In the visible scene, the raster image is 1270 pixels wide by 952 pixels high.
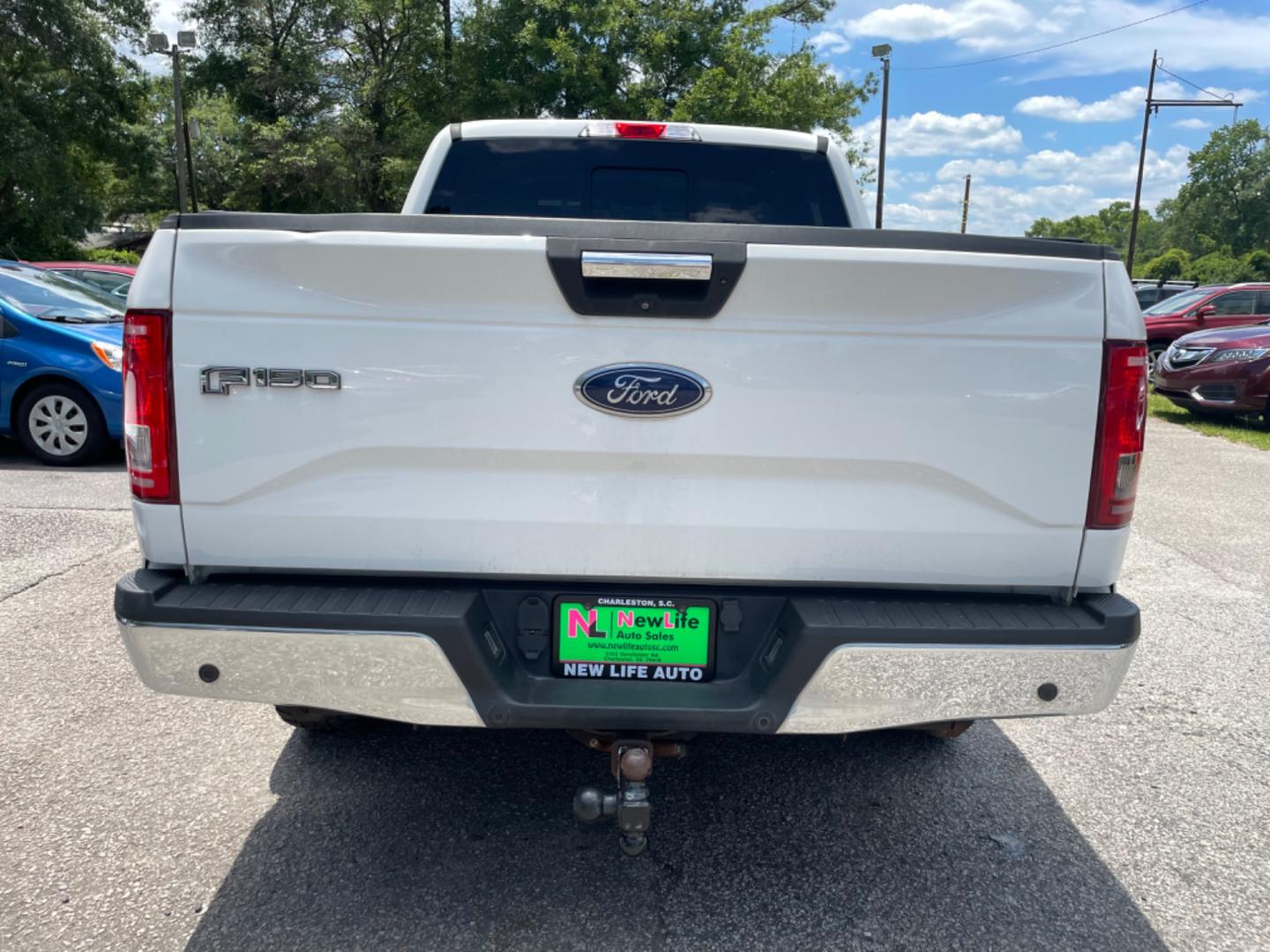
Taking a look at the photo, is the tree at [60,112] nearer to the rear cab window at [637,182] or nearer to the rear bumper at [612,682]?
the rear cab window at [637,182]

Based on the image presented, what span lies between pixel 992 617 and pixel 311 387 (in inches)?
66.1

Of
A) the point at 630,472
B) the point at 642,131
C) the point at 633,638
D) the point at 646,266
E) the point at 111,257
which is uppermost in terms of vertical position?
the point at 642,131

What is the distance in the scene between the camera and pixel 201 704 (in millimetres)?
3918

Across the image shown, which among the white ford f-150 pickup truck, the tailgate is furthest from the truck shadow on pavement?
the tailgate

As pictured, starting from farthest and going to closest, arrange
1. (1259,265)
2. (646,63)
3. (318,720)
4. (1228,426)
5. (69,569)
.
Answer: (1259,265), (646,63), (1228,426), (69,569), (318,720)

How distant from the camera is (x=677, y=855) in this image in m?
2.93

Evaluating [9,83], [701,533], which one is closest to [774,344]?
[701,533]

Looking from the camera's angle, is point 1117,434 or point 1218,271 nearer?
point 1117,434

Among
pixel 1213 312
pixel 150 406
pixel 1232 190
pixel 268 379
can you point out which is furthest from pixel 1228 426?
pixel 1232 190

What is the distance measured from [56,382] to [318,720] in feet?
20.6

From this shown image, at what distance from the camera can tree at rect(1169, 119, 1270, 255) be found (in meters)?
79.2

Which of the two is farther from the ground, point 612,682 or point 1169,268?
point 612,682

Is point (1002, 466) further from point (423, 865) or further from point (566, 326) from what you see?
point (423, 865)

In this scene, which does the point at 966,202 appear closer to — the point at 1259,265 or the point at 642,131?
the point at 1259,265
